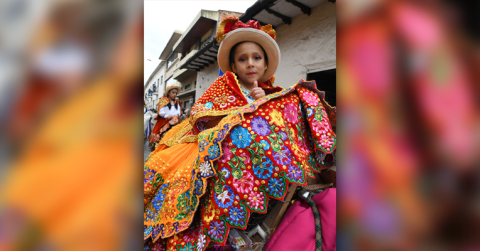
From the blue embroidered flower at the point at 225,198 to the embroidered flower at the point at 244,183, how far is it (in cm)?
3

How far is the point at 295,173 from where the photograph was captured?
31.1 inches

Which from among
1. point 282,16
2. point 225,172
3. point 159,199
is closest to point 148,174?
point 159,199

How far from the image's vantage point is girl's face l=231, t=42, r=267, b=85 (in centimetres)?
143

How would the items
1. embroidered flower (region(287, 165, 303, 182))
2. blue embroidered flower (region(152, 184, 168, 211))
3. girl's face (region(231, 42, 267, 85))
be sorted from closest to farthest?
embroidered flower (region(287, 165, 303, 182)) → blue embroidered flower (region(152, 184, 168, 211)) → girl's face (region(231, 42, 267, 85))

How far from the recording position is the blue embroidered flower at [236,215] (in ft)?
2.58

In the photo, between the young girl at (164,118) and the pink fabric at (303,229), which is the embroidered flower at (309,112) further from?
the young girl at (164,118)

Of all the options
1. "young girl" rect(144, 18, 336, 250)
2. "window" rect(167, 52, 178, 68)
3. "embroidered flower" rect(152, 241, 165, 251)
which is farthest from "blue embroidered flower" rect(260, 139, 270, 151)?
"window" rect(167, 52, 178, 68)

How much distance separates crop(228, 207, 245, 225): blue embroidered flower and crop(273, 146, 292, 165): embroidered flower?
0.23m

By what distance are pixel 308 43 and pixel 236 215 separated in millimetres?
→ 3990

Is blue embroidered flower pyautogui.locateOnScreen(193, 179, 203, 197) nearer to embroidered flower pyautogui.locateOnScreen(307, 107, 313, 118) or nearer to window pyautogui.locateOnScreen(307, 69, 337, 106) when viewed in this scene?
embroidered flower pyautogui.locateOnScreen(307, 107, 313, 118)

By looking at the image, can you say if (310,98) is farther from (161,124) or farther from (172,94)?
(172,94)

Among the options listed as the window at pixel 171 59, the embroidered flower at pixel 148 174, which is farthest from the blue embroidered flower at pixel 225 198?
the window at pixel 171 59
